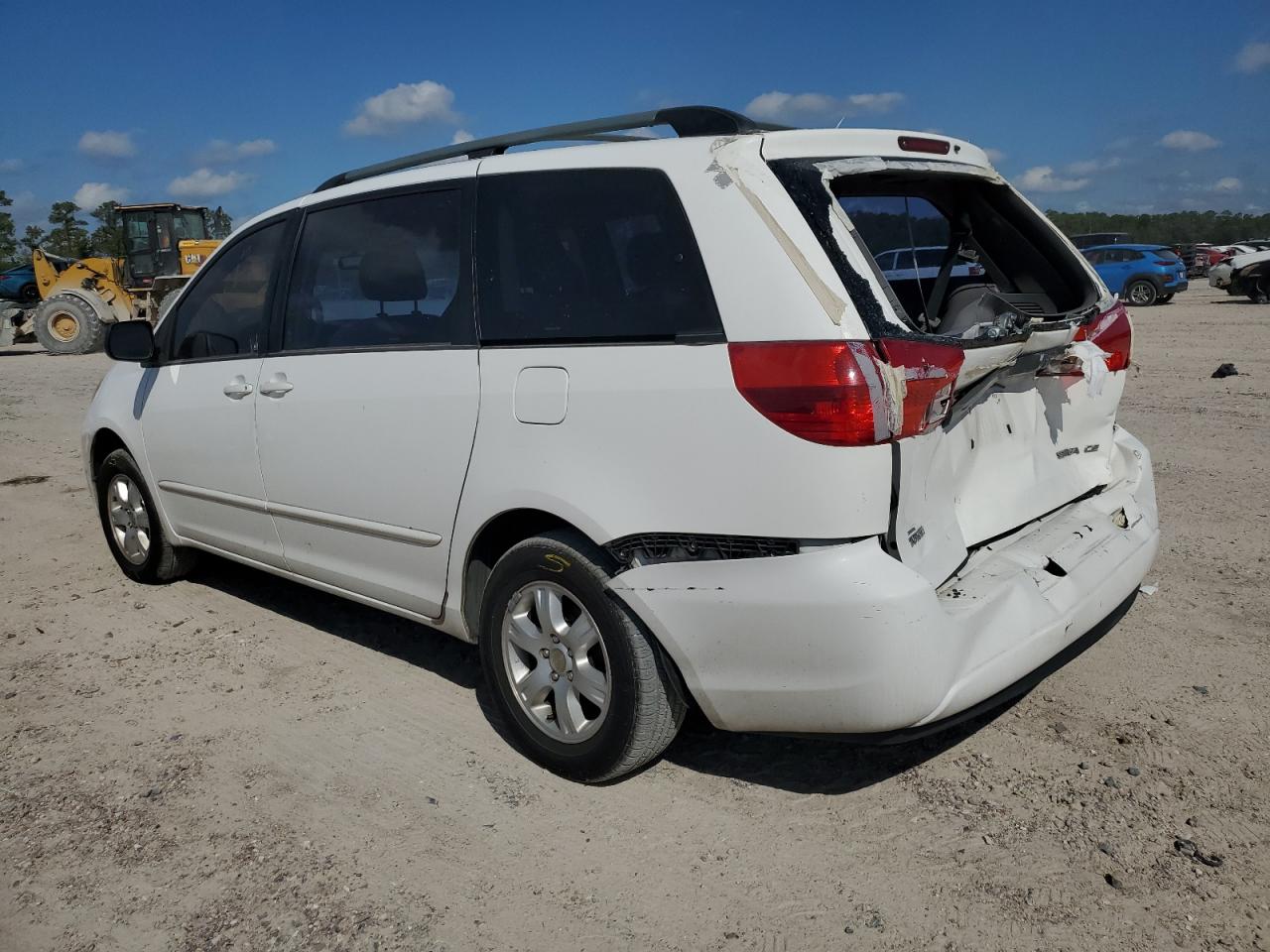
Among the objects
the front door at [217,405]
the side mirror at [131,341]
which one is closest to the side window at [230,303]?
the front door at [217,405]

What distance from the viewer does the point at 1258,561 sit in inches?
185

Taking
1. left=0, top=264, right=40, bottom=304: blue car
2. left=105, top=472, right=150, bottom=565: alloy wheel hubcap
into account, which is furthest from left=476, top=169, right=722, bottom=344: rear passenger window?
left=0, top=264, right=40, bottom=304: blue car

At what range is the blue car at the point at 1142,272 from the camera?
24547 millimetres

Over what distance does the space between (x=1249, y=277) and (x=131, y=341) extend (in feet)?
80.1

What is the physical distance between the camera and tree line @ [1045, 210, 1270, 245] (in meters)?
79.0

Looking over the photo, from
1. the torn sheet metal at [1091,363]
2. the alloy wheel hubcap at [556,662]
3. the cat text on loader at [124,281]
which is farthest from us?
the cat text on loader at [124,281]

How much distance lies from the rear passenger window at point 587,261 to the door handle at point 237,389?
54.7 inches

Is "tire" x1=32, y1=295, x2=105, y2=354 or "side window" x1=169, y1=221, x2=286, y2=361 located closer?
"side window" x1=169, y1=221, x2=286, y2=361

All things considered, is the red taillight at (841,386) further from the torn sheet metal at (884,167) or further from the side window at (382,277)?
the side window at (382,277)

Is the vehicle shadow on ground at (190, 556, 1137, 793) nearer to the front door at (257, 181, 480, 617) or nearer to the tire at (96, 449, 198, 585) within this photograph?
the front door at (257, 181, 480, 617)

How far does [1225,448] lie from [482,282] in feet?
19.7

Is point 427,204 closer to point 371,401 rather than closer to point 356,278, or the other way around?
point 356,278

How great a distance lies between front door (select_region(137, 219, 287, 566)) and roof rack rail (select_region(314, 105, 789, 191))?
0.58 meters

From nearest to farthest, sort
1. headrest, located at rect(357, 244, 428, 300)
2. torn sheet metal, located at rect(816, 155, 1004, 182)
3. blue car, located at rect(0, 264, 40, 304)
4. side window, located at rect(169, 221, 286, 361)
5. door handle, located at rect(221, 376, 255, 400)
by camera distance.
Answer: torn sheet metal, located at rect(816, 155, 1004, 182) → headrest, located at rect(357, 244, 428, 300) → door handle, located at rect(221, 376, 255, 400) → side window, located at rect(169, 221, 286, 361) → blue car, located at rect(0, 264, 40, 304)
